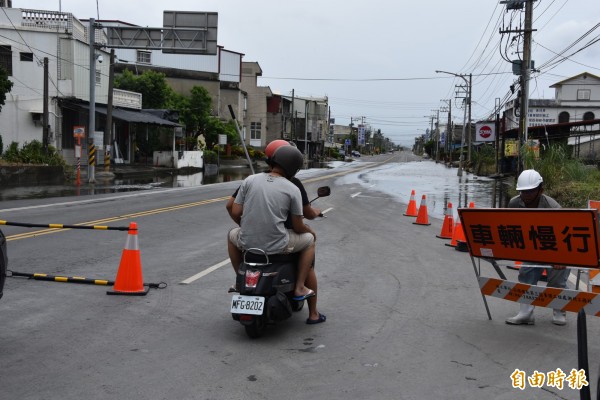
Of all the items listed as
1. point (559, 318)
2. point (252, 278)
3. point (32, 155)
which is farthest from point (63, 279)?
point (32, 155)

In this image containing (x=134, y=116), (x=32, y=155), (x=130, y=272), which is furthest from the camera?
(x=134, y=116)

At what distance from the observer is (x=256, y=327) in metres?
5.58

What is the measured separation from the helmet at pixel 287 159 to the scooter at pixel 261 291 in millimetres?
821

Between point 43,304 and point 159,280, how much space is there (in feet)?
5.56

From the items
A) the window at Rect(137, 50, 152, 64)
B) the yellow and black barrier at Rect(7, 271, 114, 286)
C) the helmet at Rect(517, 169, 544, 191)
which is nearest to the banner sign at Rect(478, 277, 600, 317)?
the helmet at Rect(517, 169, 544, 191)

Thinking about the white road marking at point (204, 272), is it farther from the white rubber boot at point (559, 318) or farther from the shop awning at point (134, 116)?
the shop awning at point (134, 116)

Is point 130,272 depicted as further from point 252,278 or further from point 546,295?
point 546,295

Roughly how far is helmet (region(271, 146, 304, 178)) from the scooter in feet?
2.69

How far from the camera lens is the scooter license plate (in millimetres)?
5410

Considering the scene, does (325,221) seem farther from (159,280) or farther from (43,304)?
(43,304)

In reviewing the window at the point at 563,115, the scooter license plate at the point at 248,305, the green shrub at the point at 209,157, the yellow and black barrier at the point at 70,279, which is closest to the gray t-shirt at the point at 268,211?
the scooter license plate at the point at 248,305

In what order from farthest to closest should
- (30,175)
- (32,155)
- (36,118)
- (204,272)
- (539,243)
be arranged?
(36,118)
(32,155)
(30,175)
(204,272)
(539,243)

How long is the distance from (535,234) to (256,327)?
264 cm

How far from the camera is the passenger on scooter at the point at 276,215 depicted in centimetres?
566
